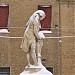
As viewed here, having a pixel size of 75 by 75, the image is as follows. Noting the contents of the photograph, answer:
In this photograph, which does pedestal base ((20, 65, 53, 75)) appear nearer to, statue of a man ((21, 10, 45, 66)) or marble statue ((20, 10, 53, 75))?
marble statue ((20, 10, 53, 75))

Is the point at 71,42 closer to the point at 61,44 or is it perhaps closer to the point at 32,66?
the point at 61,44

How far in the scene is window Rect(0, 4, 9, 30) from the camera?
70.8 ft

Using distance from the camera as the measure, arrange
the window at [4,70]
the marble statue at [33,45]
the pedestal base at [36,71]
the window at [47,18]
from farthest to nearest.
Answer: the window at [47,18] → the window at [4,70] → the marble statue at [33,45] → the pedestal base at [36,71]

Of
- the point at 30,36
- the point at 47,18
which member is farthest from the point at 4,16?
the point at 30,36

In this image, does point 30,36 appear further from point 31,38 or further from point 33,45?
point 33,45

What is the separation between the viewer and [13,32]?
21.2 m

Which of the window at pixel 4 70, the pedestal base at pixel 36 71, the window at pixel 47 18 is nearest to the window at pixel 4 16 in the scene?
the window at pixel 47 18

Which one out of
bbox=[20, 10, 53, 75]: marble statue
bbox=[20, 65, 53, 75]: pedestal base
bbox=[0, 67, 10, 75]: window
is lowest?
bbox=[0, 67, 10, 75]: window

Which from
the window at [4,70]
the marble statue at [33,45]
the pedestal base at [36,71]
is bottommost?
the window at [4,70]

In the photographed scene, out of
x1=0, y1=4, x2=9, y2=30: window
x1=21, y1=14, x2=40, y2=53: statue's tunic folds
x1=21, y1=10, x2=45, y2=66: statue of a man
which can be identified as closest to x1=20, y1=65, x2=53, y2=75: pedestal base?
x1=21, y1=10, x2=45, y2=66: statue of a man

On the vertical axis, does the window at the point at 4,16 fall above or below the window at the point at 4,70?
above

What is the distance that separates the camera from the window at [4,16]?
21.6 meters

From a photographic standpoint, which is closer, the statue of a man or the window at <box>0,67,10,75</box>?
the statue of a man

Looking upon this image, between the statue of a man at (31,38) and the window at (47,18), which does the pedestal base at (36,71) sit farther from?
the window at (47,18)
